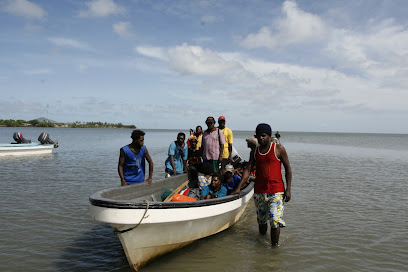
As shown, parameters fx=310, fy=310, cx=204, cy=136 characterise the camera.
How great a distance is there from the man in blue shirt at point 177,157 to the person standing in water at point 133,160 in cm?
159

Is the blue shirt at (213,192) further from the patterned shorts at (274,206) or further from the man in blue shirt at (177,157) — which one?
the man in blue shirt at (177,157)

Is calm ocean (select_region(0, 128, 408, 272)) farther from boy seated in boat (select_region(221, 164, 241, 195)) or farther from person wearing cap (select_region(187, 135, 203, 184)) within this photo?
person wearing cap (select_region(187, 135, 203, 184))

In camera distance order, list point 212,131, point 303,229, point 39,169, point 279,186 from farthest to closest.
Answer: point 39,169
point 212,131
point 303,229
point 279,186

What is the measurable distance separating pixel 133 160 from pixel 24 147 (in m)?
18.3

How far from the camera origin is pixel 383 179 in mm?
12758

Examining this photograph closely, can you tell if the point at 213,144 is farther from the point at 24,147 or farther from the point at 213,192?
the point at 24,147

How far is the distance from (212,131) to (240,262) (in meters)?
3.30

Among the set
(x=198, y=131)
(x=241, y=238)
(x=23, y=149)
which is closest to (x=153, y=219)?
(x=241, y=238)

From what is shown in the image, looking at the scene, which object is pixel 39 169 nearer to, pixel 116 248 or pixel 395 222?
pixel 116 248

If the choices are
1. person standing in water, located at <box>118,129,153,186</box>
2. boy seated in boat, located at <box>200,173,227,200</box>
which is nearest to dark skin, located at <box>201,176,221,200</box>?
boy seated in boat, located at <box>200,173,227,200</box>

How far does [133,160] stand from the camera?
18.3 feet

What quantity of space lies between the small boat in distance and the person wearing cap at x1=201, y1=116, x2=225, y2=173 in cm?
1719

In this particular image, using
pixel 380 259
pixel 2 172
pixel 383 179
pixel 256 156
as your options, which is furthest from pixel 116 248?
pixel 383 179

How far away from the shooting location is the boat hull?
19.4 m
